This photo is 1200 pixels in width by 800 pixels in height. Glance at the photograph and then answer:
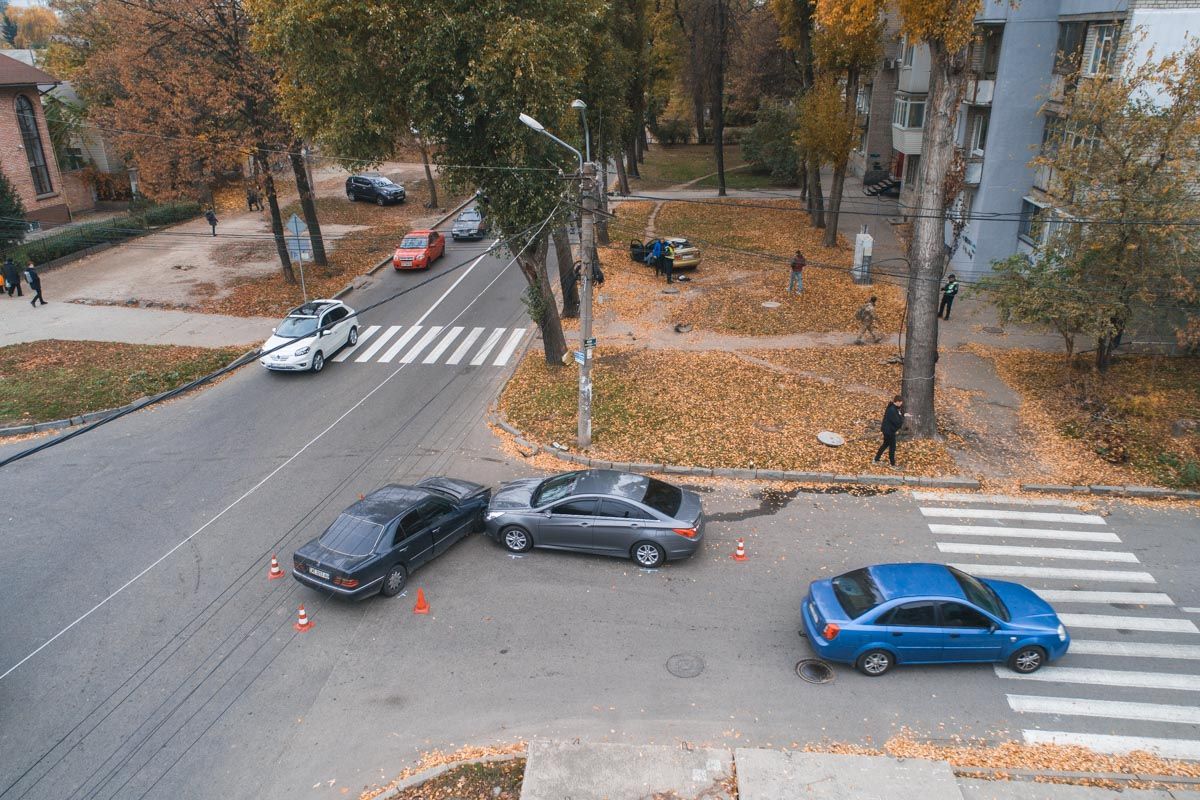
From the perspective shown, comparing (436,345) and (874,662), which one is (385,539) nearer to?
(874,662)

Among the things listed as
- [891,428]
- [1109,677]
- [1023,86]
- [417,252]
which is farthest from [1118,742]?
[417,252]

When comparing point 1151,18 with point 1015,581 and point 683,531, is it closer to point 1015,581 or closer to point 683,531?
point 1015,581

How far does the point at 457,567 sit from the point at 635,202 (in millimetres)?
35102

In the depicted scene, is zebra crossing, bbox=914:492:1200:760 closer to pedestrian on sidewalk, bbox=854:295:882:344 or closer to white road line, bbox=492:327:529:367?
pedestrian on sidewalk, bbox=854:295:882:344

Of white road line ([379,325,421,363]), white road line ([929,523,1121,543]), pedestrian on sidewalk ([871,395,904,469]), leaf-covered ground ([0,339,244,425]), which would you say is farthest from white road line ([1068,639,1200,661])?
leaf-covered ground ([0,339,244,425])

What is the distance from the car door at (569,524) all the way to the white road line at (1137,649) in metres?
7.73

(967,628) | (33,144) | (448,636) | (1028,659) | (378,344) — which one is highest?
(33,144)

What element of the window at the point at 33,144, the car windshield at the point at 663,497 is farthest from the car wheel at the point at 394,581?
the window at the point at 33,144

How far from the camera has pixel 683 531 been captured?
13594 millimetres

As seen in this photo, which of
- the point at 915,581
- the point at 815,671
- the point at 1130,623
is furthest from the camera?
the point at 1130,623

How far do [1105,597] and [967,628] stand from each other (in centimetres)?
365

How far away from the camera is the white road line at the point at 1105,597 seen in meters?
12.8

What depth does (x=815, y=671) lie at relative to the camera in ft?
37.2

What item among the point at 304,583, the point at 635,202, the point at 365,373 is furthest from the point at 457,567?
the point at 635,202
